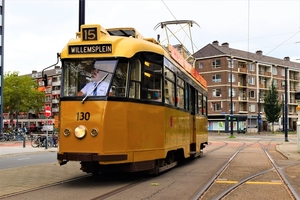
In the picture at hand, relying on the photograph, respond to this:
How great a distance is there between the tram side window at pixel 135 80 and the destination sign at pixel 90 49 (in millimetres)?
724

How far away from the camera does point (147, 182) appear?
906 centimetres

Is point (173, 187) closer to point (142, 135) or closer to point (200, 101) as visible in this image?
point (142, 135)

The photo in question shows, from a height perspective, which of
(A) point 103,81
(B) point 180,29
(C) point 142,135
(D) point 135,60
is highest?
(B) point 180,29

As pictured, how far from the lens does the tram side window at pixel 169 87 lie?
32.9 feet

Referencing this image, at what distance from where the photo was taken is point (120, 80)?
28.5 ft

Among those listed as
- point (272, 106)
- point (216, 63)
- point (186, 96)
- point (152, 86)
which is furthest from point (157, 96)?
point (216, 63)

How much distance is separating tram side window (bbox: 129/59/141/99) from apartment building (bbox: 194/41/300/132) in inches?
2238

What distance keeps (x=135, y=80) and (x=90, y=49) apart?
1.31 m

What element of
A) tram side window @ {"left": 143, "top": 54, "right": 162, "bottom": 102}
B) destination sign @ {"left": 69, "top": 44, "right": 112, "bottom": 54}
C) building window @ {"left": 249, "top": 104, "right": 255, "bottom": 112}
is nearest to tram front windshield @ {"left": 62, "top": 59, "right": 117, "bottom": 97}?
destination sign @ {"left": 69, "top": 44, "right": 112, "bottom": 54}

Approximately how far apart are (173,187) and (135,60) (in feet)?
10.3

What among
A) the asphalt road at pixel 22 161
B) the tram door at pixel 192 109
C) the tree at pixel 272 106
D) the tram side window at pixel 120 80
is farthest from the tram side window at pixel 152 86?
the tree at pixel 272 106

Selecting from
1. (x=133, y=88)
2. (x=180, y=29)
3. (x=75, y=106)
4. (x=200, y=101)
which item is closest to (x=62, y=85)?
(x=75, y=106)

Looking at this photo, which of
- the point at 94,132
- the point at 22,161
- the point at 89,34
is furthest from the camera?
the point at 22,161

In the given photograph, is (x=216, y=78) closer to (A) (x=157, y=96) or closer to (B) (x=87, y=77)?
(A) (x=157, y=96)
